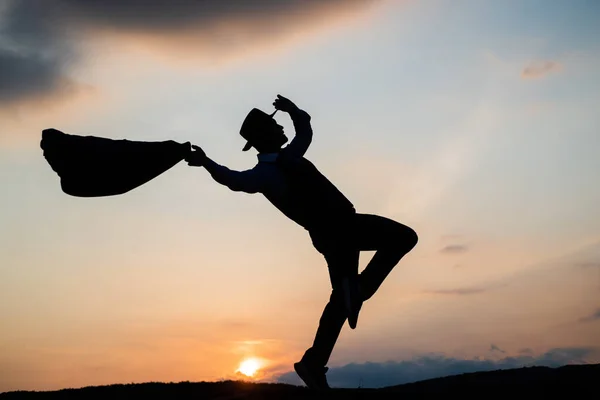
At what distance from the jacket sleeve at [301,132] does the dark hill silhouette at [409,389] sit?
9.89 feet

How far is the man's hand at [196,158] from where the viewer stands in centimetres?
902

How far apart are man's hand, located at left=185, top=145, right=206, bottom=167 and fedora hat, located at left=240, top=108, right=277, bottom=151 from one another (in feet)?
3.19

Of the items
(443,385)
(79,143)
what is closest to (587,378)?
(443,385)

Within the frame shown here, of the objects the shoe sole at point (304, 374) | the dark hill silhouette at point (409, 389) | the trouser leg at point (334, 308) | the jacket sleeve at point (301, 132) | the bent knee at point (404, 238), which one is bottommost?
the dark hill silhouette at point (409, 389)

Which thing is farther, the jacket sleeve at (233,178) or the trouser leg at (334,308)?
the trouser leg at (334,308)

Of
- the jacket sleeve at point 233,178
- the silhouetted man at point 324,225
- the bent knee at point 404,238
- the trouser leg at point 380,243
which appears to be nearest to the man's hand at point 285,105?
the silhouetted man at point 324,225

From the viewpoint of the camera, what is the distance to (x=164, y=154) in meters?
9.34

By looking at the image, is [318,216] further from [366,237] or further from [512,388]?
[512,388]

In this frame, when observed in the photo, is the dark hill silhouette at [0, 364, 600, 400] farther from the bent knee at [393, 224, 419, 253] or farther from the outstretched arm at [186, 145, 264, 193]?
the outstretched arm at [186, 145, 264, 193]

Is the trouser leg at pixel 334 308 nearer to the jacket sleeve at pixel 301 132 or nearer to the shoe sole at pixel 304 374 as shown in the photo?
the shoe sole at pixel 304 374

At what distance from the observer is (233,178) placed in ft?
29.5

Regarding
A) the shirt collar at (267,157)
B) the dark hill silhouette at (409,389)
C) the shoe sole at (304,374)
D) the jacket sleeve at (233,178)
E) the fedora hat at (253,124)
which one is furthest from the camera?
the fedora hat at (253,124)

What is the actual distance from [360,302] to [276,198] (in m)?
1.76

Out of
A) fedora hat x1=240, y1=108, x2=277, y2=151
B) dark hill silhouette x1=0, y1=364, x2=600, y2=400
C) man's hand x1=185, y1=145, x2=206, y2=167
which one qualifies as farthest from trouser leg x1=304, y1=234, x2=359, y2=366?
man's hand x1=185, y1=145, x2=206, y2=167
